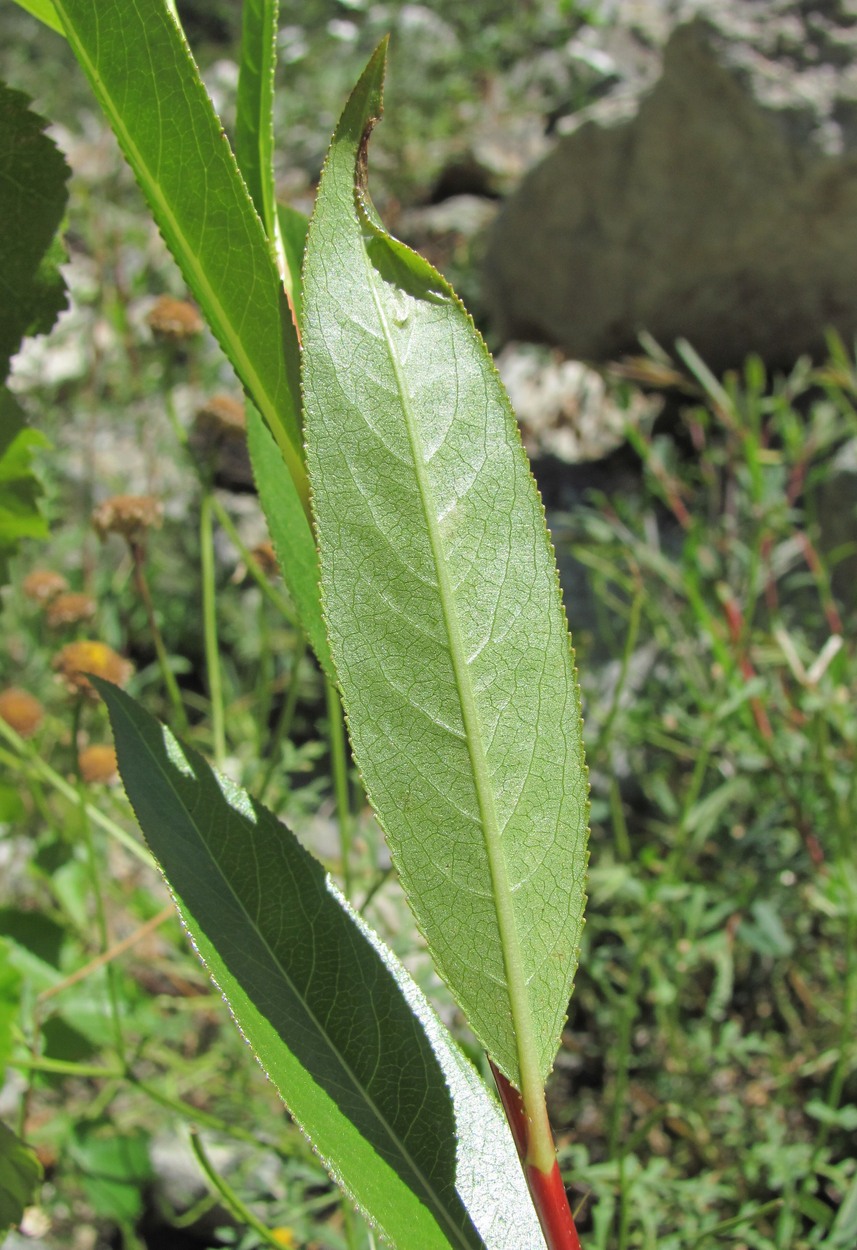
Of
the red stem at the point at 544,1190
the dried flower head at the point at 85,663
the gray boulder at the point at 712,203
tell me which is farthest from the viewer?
the gray boulder at the point at 712,203

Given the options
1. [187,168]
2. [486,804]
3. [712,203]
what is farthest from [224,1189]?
[712,203]

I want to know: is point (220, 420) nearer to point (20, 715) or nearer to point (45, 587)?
point (45, 587)

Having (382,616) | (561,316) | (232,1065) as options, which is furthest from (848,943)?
(561,316)

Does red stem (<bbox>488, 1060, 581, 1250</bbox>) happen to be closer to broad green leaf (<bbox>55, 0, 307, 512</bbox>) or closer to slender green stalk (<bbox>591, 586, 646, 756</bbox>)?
broad green leaf (<bbox>55, 0, 307, 512</bbox>)

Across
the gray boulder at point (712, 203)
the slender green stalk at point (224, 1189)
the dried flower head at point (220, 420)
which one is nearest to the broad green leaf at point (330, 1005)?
the slender green stalk at point (224, 1189)

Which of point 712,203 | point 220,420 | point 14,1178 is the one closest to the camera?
point 14,1178

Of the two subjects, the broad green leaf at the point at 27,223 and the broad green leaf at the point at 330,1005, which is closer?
the broad green leaf at the point at 330,1005

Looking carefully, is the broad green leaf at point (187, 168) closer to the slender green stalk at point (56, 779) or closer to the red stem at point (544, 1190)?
the red stem at point (544, 1190)

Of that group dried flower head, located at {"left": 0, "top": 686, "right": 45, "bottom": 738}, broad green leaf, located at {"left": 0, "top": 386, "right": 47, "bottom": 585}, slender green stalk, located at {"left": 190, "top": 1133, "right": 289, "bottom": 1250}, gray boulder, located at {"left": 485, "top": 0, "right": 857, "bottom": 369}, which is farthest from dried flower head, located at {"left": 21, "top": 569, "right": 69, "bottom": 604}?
gray boulder, located at {"left": 485, "top": 0, "right": 857, "bottom": 369}
